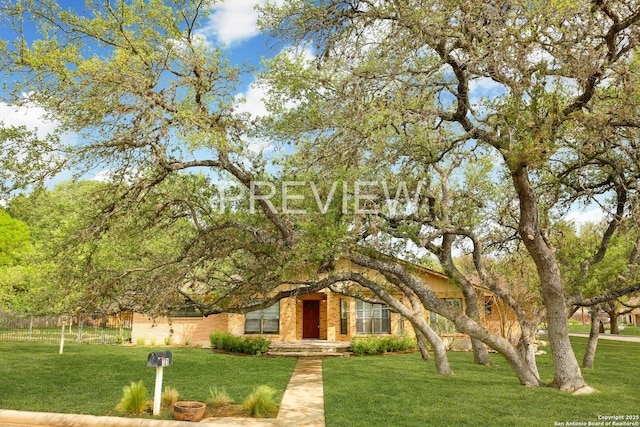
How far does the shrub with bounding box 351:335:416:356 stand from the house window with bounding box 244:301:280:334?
469cm

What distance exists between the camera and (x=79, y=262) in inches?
385

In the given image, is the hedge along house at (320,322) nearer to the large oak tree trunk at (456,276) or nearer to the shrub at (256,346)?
the shrub at (256,346)

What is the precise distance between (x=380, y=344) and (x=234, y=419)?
14.2 m

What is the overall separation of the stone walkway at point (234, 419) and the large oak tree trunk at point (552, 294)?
5.39 m

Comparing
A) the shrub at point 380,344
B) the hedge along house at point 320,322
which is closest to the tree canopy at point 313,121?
the shrub at point 380,344

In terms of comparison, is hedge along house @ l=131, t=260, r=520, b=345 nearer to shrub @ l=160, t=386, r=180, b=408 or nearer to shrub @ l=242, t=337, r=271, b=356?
shrub @ l=242, t=337, r=271, b=356

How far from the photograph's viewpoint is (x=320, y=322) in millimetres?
25797

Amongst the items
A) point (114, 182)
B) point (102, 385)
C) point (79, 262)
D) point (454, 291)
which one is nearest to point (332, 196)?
point (114, 182)

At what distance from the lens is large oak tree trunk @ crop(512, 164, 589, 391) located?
995cm

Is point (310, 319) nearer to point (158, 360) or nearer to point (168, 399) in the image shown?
point (168, 399)

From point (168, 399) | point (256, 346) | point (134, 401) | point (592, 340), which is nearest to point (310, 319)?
point (256, 346)

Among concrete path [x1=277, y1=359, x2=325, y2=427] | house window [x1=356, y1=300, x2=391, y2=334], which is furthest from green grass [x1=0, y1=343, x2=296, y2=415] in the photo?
house window [x1=356, y1=300, x2=391, y2=334]

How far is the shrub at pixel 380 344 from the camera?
21561mm

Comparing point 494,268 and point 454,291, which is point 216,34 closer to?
point 494,268
